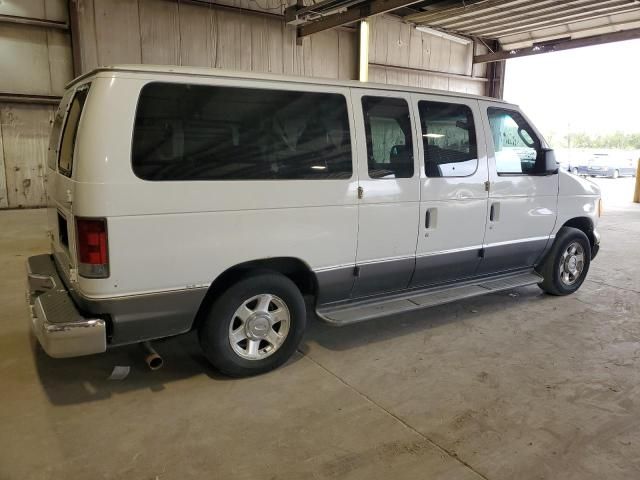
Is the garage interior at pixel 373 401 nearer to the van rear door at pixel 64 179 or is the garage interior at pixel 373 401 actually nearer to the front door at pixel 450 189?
the front door at pixel 450 189

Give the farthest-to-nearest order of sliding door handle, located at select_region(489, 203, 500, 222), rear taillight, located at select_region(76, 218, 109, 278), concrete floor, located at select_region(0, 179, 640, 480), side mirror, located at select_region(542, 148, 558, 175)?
side mirror, located at select_region(542, 148, 558, 175) → sliding door handle, located at select_region(489, 203, 500, 222) → rear taillight, located at select_region(76, 218, 109, 278) → concrete floor, located at select_region(0, 179, 640, 480)

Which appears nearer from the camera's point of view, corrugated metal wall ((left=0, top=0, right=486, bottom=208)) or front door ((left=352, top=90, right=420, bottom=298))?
front door ((left=352, top=90, right=420, bottom=298))

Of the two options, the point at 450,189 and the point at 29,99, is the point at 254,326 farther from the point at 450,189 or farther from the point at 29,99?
the point at 29,99

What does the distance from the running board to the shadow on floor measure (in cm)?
37

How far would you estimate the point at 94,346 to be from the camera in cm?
296

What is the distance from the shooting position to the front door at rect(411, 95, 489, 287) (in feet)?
14.0

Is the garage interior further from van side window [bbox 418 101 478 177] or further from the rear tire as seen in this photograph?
van side window [bbox 418 101 478 177]

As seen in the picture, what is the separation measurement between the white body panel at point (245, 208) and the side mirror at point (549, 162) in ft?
1.40

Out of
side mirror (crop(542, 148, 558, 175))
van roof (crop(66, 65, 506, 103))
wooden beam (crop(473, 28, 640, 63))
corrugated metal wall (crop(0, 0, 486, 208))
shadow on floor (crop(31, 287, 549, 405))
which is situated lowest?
shadow on floor (crop(31, 287, 549, 405))

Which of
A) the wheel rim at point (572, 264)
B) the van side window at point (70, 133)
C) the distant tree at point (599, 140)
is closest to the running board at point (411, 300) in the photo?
the wheel rim at point (572, 264)

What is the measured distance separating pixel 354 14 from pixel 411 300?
8.49 m

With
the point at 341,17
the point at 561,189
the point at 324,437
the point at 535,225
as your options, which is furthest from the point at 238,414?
the point at 341,17

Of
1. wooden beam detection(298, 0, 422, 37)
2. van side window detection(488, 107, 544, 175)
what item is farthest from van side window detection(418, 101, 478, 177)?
wooden beam detection(298, 0, 422, 37)

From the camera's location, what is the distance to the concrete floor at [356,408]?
2.64 m
